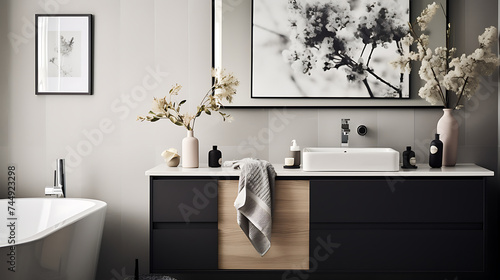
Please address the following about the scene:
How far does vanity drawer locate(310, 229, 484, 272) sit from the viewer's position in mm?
2496

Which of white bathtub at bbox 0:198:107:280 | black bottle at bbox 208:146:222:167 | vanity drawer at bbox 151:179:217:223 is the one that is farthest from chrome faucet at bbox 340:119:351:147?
white bathtub at bbox 0:198:107:280

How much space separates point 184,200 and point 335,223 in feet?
2.61

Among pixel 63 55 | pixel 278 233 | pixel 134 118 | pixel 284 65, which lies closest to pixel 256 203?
pixel 278 233

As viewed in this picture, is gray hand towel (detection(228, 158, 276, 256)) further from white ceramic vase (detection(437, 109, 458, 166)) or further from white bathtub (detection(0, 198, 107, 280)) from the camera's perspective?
white ceramic vase (detection(437, 109, 458, 166))

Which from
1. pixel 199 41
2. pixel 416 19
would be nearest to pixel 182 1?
pixel 199 41

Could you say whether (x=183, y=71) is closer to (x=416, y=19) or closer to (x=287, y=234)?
(x=287, y=234)

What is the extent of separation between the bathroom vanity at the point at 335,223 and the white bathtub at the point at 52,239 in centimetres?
33

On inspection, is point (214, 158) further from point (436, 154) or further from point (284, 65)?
point (436, 154)

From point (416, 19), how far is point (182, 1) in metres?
1.42

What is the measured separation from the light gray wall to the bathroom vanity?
482mm

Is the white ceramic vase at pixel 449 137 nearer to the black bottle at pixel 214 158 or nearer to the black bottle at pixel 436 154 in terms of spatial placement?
the black bottle at pixel 436 154

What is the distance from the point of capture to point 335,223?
252 cm

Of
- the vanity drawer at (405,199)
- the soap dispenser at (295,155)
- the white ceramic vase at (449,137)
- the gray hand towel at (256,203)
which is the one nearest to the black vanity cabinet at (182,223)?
the gray hand towel at (256,203)

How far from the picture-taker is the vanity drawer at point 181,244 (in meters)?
2.52
